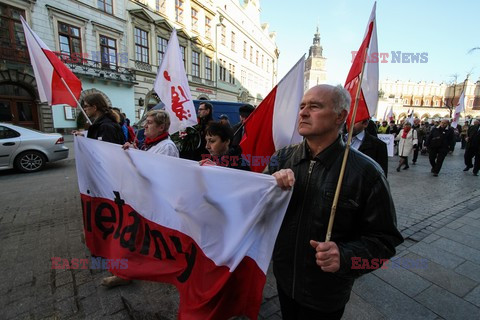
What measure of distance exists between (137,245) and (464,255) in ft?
13.0

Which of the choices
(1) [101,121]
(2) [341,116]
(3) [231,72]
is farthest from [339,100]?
(3) [231,72]

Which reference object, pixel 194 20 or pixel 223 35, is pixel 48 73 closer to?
pixel 194 20

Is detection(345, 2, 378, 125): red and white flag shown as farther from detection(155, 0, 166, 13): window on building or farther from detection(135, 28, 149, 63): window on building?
detection(155, 0, 166, 13): window on building

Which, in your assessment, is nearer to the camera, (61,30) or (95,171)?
(95,171)

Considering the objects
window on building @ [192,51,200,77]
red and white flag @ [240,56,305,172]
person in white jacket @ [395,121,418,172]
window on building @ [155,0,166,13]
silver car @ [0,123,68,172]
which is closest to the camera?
red and white flag @ [240,56,305,172]

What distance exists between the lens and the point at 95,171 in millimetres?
2586

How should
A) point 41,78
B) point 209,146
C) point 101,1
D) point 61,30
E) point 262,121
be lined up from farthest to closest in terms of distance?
1. point 101,1
2. point 61,30
3. point 41,78
4. point 262,121
5. point 209,146

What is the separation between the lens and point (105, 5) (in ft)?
59.6


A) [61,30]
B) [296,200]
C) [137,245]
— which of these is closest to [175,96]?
[137,245]

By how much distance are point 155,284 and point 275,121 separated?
7.33 ft

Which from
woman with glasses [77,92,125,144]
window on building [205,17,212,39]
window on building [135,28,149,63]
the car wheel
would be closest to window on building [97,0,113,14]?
window on building [135,28,149,63]

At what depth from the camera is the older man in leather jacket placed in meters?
1.19

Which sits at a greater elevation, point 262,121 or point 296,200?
point 262,121

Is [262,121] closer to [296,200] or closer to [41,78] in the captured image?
[296,200]
